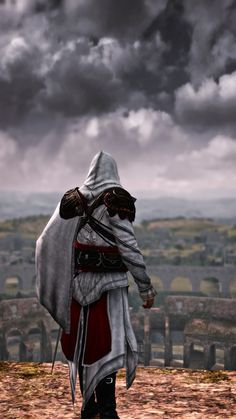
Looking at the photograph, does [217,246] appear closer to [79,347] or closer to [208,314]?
[208,314]

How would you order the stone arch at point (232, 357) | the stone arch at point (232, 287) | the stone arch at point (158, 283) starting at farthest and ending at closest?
the stone arch at point (158, 283), the stone arch at point (232, 287), the stone arch at point (232, 357)

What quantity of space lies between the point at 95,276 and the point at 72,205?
62 centimetres

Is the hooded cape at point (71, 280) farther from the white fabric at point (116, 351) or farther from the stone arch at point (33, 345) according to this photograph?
the stone arch at point (33, 345)

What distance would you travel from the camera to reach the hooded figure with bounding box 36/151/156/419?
337 centimetres

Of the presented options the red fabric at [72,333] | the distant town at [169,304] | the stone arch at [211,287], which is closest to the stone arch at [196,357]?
the distant town at [169,304]

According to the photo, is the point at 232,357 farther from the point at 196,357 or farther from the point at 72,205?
the point at 72,205

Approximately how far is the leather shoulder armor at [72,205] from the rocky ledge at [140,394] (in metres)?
2.01

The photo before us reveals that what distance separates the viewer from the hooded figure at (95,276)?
3.37 meters

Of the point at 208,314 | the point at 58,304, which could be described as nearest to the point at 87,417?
the point at 58,304

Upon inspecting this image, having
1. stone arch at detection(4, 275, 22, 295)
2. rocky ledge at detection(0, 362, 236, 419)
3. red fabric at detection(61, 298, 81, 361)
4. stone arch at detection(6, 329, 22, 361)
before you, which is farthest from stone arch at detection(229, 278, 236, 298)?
red fabric at detection(61, 298, 81, 361)

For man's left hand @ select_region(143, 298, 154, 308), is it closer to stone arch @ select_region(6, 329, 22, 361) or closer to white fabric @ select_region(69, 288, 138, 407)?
white fabric @ select_region(69, 288, 138, 407)

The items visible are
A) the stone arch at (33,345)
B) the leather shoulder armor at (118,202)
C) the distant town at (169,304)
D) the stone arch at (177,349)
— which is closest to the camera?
the leather shoulder armor at (118,202)

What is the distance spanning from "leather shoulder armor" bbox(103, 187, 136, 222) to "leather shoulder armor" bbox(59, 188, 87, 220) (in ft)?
0.85

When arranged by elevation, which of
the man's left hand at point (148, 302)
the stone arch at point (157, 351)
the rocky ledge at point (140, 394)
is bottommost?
the stone arch at point (157, 351)
